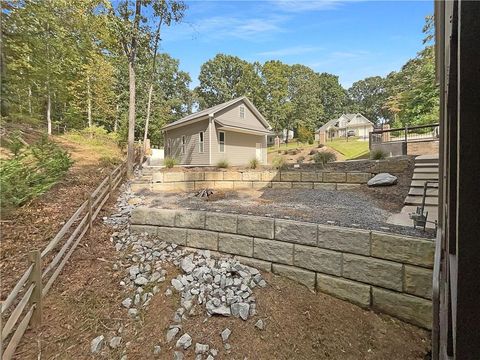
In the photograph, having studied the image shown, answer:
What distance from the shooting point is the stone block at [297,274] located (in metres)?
3.50

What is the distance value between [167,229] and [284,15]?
15.8ft

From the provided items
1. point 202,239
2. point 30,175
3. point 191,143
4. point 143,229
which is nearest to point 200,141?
point 191,143

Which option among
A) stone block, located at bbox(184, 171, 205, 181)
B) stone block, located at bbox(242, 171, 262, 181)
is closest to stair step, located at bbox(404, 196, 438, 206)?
stone block, located at bbox(242, 171, 262, 181)

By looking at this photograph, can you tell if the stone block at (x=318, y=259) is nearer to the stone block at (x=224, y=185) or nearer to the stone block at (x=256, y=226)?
the stone block at (x=256, y=226)

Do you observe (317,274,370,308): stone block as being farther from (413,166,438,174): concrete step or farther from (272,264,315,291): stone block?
(413,166,438,174): concrete step

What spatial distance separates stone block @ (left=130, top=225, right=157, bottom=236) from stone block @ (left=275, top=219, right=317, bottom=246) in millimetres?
2361

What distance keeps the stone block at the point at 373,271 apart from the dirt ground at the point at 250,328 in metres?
0.36

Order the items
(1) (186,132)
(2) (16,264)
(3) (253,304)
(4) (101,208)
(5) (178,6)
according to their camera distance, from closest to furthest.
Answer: (3) (253,304)
(2) (16,264)
(4) (101,208)
(5) (178,6)
(1) (186,132)

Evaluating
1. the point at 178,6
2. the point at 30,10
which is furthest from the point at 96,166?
the point at 178,6

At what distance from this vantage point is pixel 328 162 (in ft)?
32.0

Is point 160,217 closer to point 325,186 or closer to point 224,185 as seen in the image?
point 224,185

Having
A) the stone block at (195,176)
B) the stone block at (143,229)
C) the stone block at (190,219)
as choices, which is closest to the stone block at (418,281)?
the stone block at (190,219)

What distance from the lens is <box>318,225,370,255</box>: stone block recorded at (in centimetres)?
319

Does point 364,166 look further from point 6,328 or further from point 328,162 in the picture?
point 6,328
